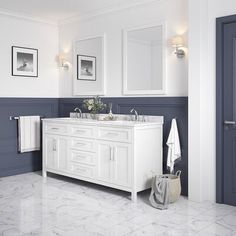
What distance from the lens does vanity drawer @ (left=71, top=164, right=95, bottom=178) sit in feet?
14.9

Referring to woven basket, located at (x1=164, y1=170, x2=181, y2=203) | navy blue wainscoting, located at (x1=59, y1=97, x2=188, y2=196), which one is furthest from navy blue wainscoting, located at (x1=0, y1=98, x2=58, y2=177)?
woven basket, located at (x1=164, y1=170, x2=181, y2=203)

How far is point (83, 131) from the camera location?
4656 millimetres

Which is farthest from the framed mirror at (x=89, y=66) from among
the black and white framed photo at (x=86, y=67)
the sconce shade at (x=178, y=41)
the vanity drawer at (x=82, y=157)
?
the sconce shade at (x=178, y=41)

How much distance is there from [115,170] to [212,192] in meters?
1.14

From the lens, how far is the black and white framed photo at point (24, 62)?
5.38 metres

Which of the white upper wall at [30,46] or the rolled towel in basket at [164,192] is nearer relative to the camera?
the rolled towel in basket at [164,192]

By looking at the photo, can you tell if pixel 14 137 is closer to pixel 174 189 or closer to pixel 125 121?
pixel 125 121

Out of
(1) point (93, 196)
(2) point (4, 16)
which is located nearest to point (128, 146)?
(1) point (93, 196)

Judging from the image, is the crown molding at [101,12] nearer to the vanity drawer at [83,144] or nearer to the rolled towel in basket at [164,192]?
the vanity drawer at [83,144]

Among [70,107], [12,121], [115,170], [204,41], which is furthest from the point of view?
[70,107]

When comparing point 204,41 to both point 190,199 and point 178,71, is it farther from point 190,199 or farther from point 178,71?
point 190,199

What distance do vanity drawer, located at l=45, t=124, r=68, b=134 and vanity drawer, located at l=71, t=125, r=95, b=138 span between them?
6.8 inches

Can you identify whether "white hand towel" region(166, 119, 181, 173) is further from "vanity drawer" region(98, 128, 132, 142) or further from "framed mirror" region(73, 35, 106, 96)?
"framed mirror" region(73, 35, 106, 96)

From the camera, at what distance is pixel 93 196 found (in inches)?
167
